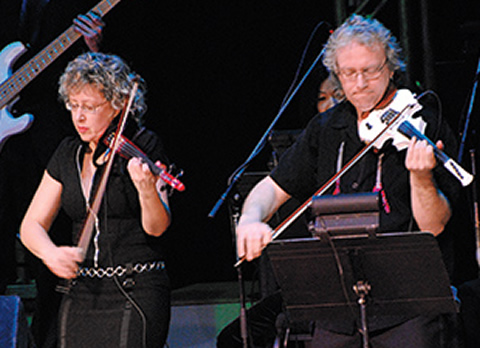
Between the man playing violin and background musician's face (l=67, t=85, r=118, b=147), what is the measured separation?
70 cm

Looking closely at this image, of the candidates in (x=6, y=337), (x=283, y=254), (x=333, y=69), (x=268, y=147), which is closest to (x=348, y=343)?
(x=283, y=254)

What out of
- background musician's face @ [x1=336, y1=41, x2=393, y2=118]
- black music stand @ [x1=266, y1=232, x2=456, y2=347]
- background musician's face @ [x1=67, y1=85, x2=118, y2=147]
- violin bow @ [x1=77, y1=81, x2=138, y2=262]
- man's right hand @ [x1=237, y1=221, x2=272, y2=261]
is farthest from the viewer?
background musician's face @ [x1=67, y1=85, x2=118, y2=147]

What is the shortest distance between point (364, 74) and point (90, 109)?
1.05 metres

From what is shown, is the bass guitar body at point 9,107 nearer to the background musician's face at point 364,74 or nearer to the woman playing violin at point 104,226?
the woman playing violin at point 104,226

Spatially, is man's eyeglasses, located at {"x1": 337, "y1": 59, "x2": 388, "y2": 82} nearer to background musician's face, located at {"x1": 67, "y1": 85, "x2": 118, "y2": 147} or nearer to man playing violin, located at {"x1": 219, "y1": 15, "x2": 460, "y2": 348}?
man playing violin, located at {"x1": 219, "y1": 15, "x2": 460, "y2": 348}

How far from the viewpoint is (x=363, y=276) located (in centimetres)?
220

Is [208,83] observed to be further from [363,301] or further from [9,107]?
[363,301]

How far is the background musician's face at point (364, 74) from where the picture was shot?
2525 mm

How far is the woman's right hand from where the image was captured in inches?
106

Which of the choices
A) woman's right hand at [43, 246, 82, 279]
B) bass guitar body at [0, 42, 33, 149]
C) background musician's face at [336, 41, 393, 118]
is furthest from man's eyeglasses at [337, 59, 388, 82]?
bass guitar body at [0, 42, 33, 149]

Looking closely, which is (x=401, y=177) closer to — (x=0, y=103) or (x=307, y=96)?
(x=307, y=96)

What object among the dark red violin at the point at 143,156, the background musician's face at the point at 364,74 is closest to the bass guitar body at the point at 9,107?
the dark red violin at the point at 143,156

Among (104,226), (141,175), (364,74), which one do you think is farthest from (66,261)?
(364,74)

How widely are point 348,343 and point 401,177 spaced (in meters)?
0.55
